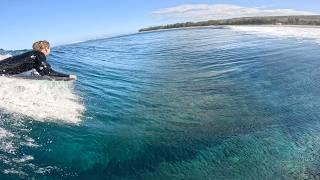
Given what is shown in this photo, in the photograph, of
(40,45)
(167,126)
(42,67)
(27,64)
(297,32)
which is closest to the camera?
(167,126)

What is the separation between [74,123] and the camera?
11633 mm

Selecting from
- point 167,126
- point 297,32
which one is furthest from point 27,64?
point 297,32

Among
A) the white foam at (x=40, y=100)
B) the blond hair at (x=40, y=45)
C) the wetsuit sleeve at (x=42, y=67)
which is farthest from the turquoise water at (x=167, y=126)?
the blond hair at (x=40, y=45)

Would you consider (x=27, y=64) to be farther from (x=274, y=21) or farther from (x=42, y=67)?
(x=274, y=21)

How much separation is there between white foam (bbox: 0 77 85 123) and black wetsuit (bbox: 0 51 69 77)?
427 mm

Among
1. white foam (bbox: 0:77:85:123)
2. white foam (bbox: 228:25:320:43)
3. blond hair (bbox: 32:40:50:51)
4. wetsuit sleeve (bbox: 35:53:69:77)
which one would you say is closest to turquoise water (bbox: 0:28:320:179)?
white foam (bbox: 0:77:85:123)

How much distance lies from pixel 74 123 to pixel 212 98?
16.7ft

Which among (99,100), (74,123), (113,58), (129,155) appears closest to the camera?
(129,155)

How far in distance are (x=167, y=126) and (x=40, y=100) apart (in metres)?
3.71

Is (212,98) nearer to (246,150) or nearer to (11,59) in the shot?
(246,150)

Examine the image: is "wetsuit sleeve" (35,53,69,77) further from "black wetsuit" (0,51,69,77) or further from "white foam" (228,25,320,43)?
"white foam" (228,25,320,43)

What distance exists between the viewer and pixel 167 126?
1195cm

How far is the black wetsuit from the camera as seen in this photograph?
14523 mm

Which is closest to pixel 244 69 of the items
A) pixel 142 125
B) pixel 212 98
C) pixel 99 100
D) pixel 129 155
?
pixel 212 98
